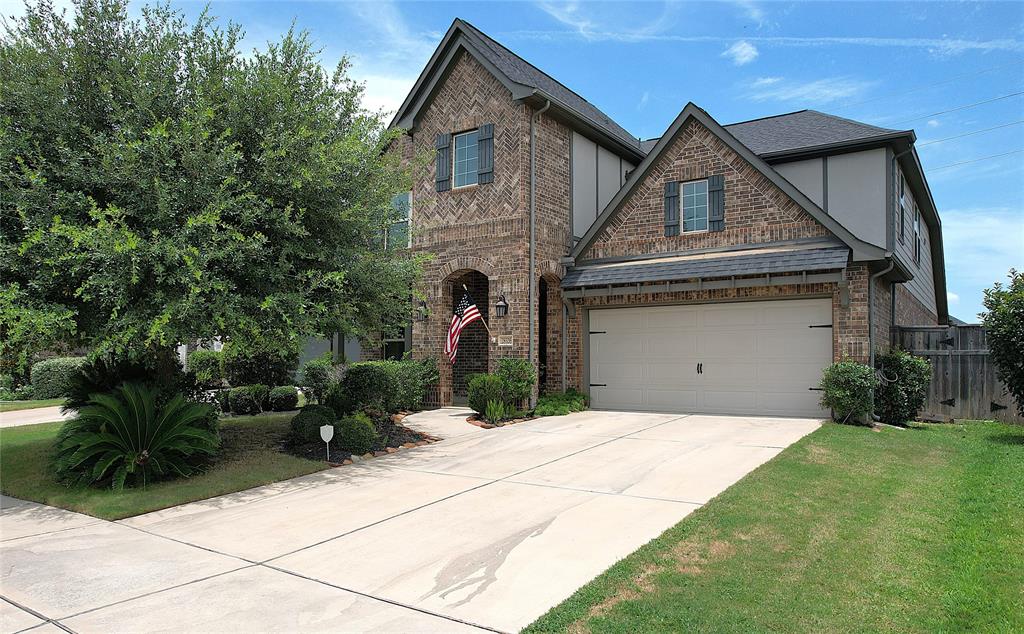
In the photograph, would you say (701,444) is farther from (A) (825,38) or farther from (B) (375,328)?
(A) (825,38)

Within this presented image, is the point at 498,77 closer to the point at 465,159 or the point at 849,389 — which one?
the point at 465,159

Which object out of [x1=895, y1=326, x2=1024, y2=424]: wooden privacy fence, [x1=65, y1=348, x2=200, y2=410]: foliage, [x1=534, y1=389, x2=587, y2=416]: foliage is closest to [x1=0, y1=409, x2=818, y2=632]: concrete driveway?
[x1=65, y1=348, x2=200, y2=410]: foliage

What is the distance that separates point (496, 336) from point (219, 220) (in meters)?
7.95

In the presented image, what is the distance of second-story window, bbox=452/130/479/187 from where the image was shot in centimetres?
1548

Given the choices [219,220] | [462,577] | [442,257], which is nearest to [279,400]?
[442,257]

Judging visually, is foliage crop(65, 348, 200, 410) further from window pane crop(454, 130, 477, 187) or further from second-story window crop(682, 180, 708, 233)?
second-story window crop(682, 180, 708, 233)

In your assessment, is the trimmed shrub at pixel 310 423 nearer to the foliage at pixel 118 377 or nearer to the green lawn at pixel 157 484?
the green lawn at pixel 157 484

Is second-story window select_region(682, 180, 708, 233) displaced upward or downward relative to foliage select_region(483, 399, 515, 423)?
upward

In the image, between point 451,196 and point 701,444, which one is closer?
point 701,444

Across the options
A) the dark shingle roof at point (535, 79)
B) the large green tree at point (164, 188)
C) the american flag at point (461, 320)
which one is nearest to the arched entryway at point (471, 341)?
the american flag at point (461, 320)

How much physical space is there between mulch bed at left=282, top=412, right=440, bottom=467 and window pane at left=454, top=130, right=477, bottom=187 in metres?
6.43

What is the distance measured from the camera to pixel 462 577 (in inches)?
184

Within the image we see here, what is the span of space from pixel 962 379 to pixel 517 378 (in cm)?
943

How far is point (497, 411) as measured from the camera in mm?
13047
